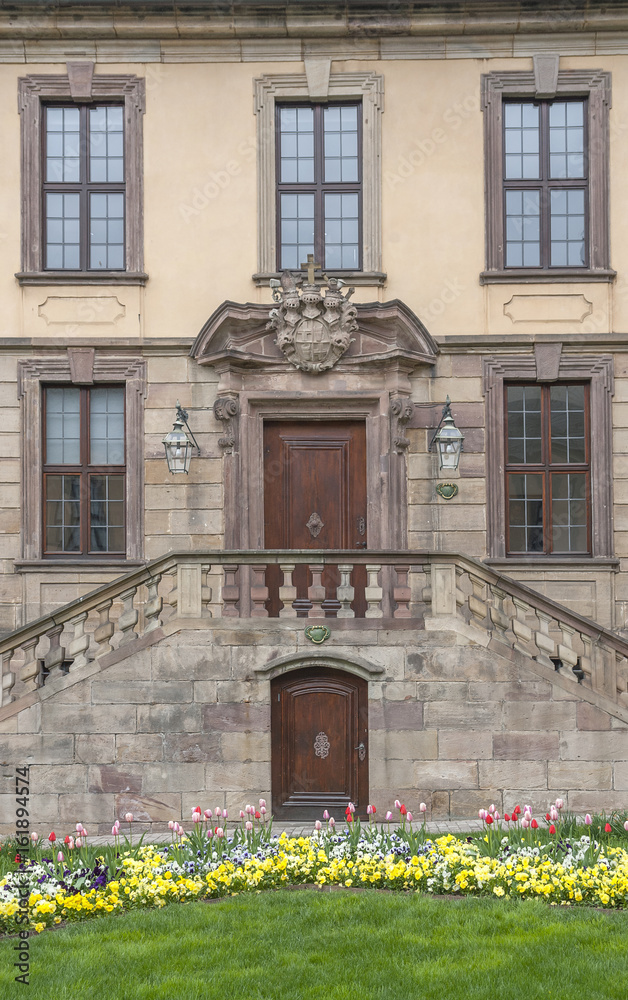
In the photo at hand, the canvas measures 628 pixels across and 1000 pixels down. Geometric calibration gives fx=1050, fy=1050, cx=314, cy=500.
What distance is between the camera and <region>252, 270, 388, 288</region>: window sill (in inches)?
557

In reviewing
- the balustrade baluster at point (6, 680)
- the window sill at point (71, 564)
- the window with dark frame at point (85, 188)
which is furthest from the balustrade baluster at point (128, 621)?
→ the window with dark frame at point (85, 188)

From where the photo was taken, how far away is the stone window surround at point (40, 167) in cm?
1434

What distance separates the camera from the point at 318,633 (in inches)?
454

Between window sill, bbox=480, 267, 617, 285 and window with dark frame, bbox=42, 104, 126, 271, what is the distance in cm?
510

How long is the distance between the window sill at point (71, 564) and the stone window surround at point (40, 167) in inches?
150

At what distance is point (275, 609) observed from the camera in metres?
12.7

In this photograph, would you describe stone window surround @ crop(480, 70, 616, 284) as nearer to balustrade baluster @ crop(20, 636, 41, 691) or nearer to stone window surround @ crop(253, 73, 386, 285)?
stone window surround @ crop(253, 73, 386, 285)

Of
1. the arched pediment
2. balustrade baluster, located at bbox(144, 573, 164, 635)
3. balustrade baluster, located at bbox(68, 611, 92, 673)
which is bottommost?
balustrade baluster, located at bbox(68, 611, 92, 673)

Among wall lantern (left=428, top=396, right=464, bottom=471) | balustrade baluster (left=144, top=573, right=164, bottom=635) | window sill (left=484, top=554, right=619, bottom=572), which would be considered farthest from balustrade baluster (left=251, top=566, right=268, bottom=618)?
window sill (left=484, top=554, right=619, bottom=572)

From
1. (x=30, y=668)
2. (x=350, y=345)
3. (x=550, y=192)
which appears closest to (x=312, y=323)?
(x=350, y=345)

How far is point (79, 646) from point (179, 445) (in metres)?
3.23

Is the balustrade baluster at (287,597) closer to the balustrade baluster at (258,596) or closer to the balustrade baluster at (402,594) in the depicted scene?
the balustrade baluster at (258,596)

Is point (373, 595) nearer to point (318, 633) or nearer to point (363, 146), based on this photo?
point (318, 633)

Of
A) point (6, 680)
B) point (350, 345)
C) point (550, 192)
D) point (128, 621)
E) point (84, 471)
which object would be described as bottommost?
point (6, 680)
